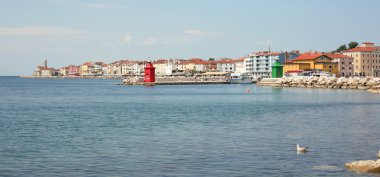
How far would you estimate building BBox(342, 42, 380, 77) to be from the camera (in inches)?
5266

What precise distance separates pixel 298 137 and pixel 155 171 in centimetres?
891

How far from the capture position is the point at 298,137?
23.4 metres

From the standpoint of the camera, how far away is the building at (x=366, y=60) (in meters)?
134

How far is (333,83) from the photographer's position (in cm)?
8431

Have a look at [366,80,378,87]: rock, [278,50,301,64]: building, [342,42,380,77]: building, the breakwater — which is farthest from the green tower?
[278,50,301,64]: building

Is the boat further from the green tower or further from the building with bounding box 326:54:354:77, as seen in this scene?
the building with bounding box 326:54:354:77

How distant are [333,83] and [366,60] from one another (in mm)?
54124

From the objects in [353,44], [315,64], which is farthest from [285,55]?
[315,64]

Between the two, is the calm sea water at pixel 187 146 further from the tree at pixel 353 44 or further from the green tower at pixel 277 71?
the tree at pixel 353 44

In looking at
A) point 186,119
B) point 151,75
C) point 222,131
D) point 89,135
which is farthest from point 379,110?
point 151,75

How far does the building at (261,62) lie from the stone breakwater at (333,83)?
167 feet

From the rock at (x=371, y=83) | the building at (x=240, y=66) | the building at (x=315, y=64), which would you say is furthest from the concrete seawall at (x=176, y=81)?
the building at (x=240, y=66)

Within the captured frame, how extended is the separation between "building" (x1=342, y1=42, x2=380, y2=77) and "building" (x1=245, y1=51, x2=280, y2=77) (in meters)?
23.3

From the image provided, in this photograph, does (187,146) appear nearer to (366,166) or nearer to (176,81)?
(366,166)
